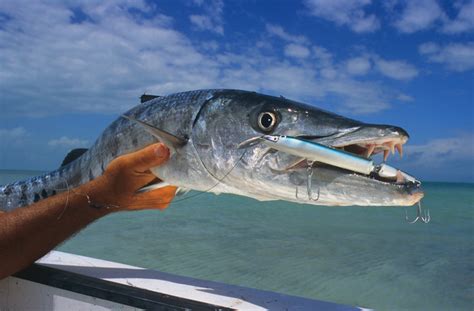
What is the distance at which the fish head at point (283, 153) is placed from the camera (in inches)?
61.6

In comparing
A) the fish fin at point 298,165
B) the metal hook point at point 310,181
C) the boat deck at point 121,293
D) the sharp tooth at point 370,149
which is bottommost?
the boat deck at point 121,293

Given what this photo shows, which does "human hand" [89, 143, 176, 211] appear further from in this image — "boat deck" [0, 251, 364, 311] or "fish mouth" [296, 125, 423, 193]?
"fish mouth" [296, 125, 423, 193]

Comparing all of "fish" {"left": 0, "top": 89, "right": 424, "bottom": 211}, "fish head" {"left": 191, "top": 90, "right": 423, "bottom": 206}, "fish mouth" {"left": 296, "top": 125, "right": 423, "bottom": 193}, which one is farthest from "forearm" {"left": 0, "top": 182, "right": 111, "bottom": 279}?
"fish mouth" {"left": 296, "top": 125, "right": 423, "bottom": 193}

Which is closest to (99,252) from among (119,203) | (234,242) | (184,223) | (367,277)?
(234,242)

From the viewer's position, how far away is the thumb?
2133 mm

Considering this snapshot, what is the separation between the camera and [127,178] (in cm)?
222

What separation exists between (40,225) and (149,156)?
2.21ft

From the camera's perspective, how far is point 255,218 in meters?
13.1

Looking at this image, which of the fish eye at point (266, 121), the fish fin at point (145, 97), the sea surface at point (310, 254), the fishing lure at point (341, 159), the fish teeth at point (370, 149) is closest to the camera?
the fishing lure at point (341, 159)

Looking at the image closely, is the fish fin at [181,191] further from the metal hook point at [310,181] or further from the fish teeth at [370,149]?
the fish teeth at [370,149]

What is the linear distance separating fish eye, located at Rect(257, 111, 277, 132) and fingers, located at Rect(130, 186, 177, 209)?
2.60 feet

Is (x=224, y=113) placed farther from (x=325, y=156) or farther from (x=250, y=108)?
(x=325, y=156)

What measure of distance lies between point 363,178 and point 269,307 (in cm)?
92

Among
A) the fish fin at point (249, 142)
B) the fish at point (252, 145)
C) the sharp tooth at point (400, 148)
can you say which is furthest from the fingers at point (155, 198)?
the sharp tooth at point (400, 148)
